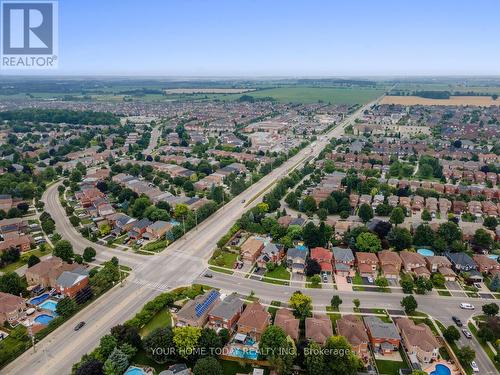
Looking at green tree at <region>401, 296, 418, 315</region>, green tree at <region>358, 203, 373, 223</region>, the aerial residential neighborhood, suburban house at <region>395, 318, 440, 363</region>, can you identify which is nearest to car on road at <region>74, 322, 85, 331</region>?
the aerial residential neighborhood

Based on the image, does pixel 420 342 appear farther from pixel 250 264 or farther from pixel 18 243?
pixel 18 243

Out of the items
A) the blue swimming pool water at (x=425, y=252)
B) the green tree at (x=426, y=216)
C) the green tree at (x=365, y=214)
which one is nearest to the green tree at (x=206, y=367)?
the blue swimming pool water at (x=425, y=252)

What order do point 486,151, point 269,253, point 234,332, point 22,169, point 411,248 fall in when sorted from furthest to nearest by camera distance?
point 486,151 < point 22,169 < point 411,248 < point 269,253 < point 234,332

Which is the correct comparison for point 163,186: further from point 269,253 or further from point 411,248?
point 411,248

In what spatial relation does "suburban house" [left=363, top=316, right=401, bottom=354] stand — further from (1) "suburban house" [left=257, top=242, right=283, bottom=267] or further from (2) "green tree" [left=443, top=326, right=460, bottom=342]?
(1) "suburban house" [left=257, top=242, right=283, bottom=267]

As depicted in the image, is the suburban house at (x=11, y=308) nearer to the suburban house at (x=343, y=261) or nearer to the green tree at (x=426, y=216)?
the suburban house at (x=343, y=261)

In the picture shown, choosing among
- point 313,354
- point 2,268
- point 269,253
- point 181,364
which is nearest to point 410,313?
point 313,354

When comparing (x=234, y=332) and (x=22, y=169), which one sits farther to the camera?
(x=22, y=169)
